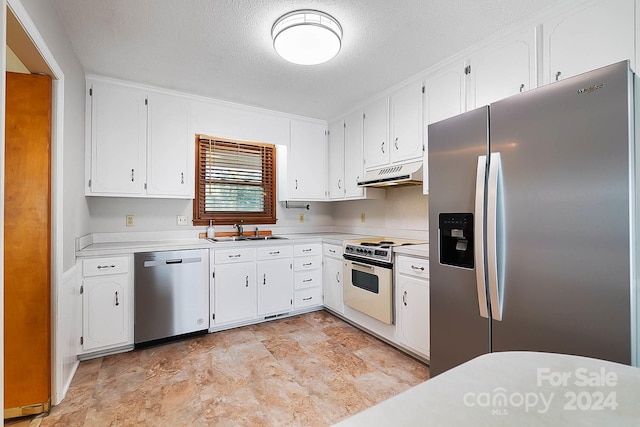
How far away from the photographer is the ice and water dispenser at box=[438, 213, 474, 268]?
1.71 meters

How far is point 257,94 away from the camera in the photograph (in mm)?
3111

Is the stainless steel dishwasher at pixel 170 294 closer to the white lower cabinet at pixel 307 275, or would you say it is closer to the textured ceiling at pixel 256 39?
the white lower cabinet at pixel 307 275

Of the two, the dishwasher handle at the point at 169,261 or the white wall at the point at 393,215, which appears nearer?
the dishwasher handle at the point at 169,261

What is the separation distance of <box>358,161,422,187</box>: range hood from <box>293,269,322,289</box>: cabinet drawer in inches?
46.5

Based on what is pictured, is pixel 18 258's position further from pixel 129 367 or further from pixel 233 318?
pixel 233 318

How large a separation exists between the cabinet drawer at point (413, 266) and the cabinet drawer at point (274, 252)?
1324 mm

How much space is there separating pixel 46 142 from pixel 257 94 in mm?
1822

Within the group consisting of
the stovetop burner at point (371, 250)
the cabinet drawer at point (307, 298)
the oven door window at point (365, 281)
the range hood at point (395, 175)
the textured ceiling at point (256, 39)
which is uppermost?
the textured ceiling at point (256, 39)

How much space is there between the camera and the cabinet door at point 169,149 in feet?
9.59

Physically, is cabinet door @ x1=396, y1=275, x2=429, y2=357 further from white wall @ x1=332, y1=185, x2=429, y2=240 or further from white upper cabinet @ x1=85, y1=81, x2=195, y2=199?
white upper cabinet @ x1=85, y1=81, x2=195, y2=199

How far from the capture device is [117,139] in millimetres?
2758

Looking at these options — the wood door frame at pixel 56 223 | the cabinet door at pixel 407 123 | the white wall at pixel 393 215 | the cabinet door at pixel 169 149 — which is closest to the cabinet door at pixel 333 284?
the white wall at pixel 393 215

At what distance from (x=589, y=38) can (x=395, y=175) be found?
149 cm

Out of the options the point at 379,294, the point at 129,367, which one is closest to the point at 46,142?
the point at 129,367
